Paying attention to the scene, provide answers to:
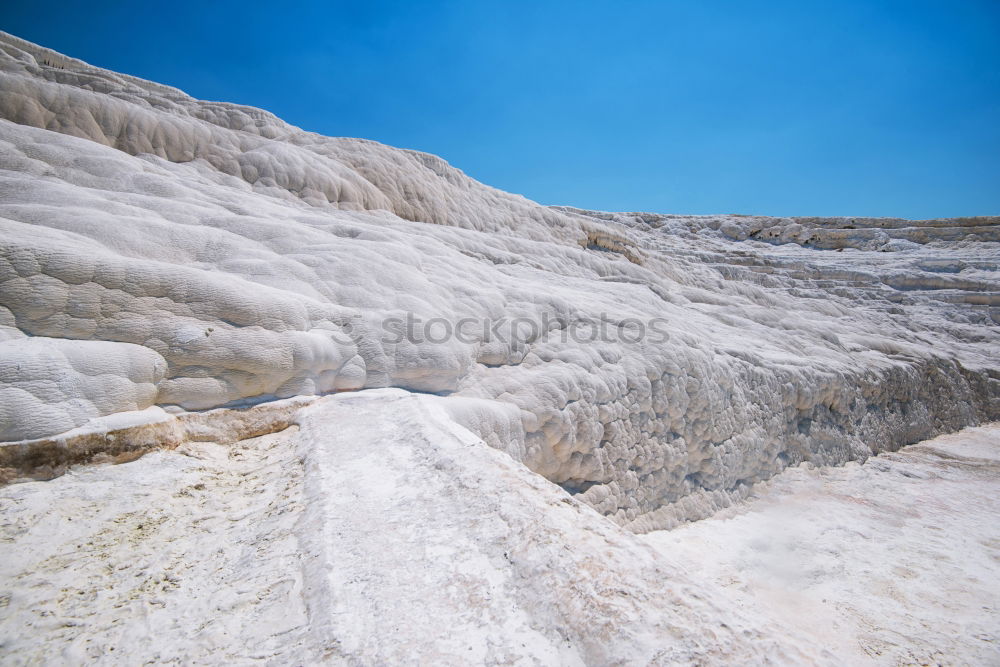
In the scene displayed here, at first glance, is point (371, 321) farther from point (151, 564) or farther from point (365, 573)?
point (365, 573)

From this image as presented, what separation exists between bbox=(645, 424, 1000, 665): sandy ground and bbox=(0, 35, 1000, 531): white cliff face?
1.39 ft

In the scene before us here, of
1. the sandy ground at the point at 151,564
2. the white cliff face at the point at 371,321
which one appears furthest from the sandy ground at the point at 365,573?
the white cliff face at the point at 371,321

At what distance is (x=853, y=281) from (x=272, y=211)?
17.0 m

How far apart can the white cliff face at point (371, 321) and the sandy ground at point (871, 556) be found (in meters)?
0.42

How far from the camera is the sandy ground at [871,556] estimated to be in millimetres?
2773

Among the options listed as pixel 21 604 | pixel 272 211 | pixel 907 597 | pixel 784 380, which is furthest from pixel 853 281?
pixel 21 604

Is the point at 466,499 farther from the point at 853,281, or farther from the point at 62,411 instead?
the point at 853,281

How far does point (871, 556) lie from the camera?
12.7 ft

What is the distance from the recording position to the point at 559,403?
3.96 m

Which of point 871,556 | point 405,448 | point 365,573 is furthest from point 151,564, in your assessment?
point 871,556

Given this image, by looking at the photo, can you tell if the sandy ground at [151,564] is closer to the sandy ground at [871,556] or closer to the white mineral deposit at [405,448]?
the white mineral deposit at [405,448]

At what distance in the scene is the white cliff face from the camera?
2.57m

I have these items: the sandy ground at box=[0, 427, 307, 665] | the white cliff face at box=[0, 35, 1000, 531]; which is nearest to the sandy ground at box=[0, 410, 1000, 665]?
the sandy ground at box=[0, 427, 307, 665]

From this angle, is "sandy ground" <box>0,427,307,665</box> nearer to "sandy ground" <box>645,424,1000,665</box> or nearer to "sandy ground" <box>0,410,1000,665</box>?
"sandy ground" <box>0,410,1000,665</box>
